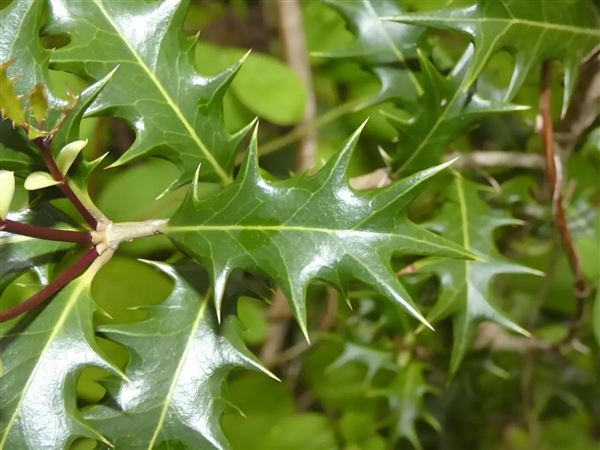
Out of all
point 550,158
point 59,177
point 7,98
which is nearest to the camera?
point 7,98

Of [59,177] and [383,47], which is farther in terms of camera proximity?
[383,47]

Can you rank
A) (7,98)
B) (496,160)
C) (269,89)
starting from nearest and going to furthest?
(7,98) → (496,160) → (269,89)

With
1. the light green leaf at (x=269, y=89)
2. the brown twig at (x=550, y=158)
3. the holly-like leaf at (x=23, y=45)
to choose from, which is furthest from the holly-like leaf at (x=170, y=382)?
the light green leaf at (x=269, y=89)

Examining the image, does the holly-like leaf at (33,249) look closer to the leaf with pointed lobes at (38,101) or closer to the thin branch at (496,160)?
the leaf with pointed lobes at (38,101)

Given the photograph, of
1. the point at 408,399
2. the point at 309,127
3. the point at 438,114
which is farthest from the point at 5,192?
the point at 309,127

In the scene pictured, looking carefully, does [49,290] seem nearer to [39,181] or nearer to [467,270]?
[39,181]

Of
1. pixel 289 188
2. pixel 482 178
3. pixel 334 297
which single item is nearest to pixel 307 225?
pixel 289 188
